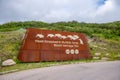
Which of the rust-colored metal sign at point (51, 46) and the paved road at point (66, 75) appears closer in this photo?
the paved road at point (66, 75)

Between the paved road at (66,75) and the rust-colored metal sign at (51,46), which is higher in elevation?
the rust-colored metal sign at (51,46)

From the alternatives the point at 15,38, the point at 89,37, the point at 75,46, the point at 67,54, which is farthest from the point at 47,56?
the point at 89,37

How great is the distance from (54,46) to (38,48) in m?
1.97

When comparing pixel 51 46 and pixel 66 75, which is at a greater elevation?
pixel 51 46

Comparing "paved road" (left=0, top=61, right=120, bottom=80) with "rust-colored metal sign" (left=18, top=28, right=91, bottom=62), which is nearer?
"paved road" (left=0, top=61, right=120, bottom=80)

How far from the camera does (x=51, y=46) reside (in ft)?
63.8

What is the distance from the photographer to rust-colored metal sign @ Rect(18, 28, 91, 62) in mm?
17733

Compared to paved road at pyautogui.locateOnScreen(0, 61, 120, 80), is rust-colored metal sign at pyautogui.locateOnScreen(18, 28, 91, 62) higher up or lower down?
higher up

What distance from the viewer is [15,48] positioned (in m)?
20.1

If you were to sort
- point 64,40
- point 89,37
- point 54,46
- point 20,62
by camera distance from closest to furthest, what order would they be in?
1. point 20,62
2. point 54,46
3. point 64,40
4. point 89,37

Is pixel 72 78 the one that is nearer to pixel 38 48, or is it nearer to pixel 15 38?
pixel 38 48

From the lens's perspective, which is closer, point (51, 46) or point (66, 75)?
point (66, 75)

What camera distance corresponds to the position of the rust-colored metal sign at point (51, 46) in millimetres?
17733

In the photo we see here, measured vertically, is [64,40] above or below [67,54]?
above
